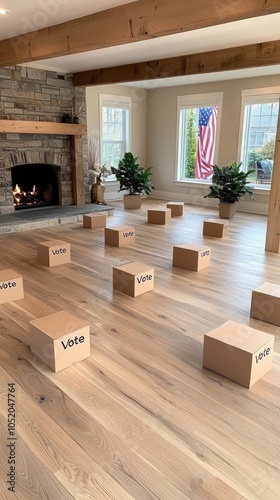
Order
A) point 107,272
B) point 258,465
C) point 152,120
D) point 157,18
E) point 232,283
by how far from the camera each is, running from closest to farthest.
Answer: point 258,465 → point 157,18 → point 232,283 → point 107,272 → point 152,120

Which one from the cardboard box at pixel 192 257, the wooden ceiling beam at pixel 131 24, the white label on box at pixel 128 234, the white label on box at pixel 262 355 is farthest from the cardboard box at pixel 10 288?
the wooden ceiling beam at pixel 131 24

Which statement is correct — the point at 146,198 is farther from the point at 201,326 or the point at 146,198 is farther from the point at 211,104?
the point at 201,326

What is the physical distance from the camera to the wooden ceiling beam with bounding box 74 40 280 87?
Answer: 14.7 feet

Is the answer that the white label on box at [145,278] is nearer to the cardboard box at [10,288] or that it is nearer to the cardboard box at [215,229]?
the cardboard box at [10,288]

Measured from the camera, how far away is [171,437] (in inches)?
65.0

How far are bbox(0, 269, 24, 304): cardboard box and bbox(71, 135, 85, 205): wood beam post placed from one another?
4.00m

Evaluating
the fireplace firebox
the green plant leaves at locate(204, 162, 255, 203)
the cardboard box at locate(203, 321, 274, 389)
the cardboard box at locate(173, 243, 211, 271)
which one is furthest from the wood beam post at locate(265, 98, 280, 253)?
the fireplace firebox

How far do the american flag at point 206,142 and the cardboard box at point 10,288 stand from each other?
569cm

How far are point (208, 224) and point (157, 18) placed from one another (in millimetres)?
2964

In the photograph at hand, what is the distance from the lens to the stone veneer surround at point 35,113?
579 centimetres

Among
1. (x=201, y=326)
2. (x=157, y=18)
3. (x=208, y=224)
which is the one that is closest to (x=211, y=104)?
(x=208, y=224)

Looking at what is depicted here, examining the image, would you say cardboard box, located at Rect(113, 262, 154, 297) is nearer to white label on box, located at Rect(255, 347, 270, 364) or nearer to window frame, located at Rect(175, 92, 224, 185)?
white label on box, located at Rect(255, 347, 270, 364)

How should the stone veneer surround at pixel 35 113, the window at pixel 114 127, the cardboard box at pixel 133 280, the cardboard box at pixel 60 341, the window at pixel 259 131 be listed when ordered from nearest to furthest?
the cardboard box at pixel 60 341, the cardboard box at pixel 133 280, the stone veneer surround at pixel 35 113, the window at pixel 259 131, the window at pixel 114 127

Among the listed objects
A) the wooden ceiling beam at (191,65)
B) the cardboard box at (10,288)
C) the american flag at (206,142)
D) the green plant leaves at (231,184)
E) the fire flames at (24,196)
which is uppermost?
the wooden ceiling beam at (191,65)
